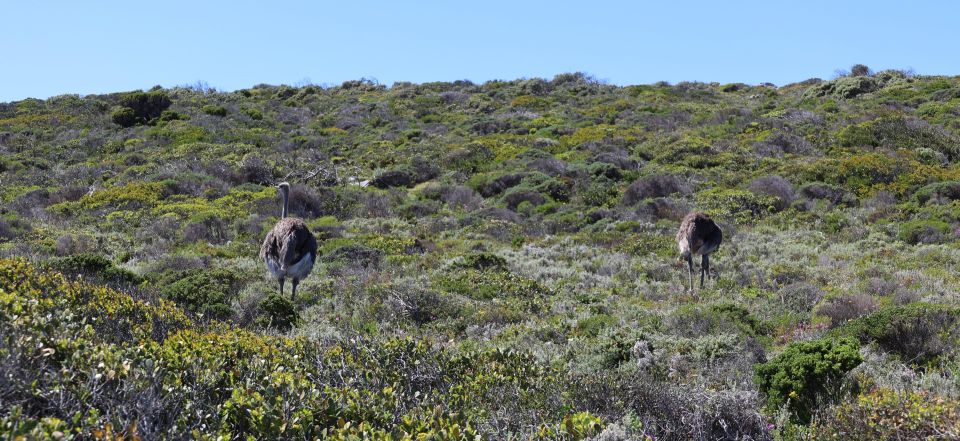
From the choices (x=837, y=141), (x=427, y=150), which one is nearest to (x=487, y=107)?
(x=427, y=150)

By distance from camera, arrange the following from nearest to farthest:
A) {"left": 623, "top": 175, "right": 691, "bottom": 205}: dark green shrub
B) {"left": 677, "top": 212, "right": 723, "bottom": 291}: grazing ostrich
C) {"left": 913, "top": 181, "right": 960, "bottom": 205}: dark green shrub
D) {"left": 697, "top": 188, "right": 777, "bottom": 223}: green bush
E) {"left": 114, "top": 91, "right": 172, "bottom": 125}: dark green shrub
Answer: {"left": 677, "top": 212, "right": 723, "bottom": 291}: grazing ostrich → {"left": 913, "top": 181, "right": 960, "bottom": 205}: dark green shrub → {"left": 697, "top": 188, "right": 777, "bottom": 223}: green bush → {"left": 623, "top": 175, "right": 691, "bottom": 205}: dark green shrub → {"left": 114, "top": 91, "right": 172, "bottom": 125}: dark green shrub

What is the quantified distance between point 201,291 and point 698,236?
7.74 metres

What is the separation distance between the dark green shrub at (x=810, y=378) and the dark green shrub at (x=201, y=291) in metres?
5.89

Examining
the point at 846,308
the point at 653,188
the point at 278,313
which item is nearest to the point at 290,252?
the point at 278,313

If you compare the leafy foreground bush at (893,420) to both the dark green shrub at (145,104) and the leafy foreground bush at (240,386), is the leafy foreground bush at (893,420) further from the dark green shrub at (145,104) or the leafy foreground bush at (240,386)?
the dark green shrub at (145,104)

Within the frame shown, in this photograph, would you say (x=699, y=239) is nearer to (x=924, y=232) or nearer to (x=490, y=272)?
(x=490, y=272)

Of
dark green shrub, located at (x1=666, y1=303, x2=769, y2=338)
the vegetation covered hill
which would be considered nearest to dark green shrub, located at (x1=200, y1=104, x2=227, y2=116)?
the vegetation covered hill

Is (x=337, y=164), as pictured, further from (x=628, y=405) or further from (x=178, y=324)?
(x=628, y=405)

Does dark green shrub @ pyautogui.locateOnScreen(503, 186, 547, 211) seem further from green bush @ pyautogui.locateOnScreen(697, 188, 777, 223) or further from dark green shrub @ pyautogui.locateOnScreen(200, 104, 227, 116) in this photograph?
dark green shrub @ pyautogui.locateOnScreen(200, 104, 227, 116)

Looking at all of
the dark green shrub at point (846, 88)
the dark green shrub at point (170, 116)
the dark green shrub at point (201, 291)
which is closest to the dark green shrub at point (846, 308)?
the dark green shrub at point (201, 291)

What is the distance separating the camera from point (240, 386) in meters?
3.76

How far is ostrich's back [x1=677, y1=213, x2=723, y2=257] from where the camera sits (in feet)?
37.7

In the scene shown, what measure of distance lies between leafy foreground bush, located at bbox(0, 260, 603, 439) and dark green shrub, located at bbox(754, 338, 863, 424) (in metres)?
1.74

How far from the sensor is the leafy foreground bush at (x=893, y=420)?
3734 millimetres
